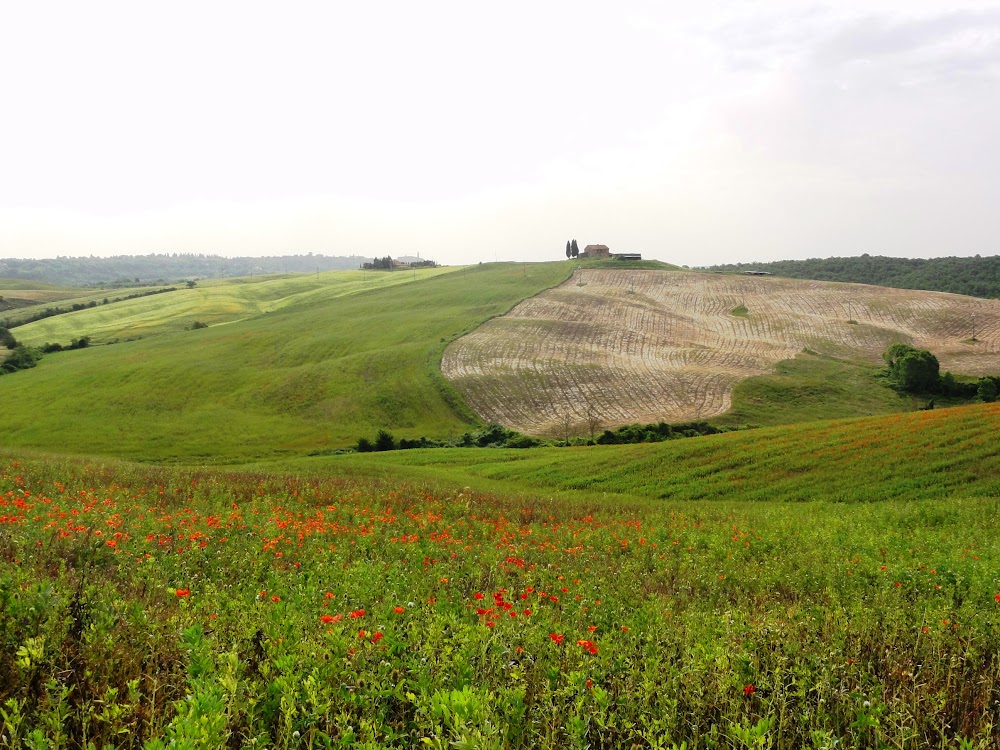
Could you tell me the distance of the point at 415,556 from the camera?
39.9 ft

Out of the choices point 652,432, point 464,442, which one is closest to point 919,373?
point 652,432

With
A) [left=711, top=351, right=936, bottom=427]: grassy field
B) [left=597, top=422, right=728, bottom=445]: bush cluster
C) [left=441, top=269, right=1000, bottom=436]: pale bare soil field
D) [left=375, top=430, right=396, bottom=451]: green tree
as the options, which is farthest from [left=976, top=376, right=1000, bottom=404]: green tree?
[left=375, top=430, right=396, bottom=451]: green tree

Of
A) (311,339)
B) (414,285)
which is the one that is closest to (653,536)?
(311,339)

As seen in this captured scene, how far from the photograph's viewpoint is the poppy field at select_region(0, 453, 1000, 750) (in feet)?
16.0

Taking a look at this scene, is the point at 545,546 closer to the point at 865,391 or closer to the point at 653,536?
the point at 653,536

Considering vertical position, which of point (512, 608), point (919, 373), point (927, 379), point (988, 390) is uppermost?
point (512, 608)

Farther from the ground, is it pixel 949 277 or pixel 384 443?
pixel 949 277

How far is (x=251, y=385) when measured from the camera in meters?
76.0

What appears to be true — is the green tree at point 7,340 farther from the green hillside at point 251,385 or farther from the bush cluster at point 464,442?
the bush cluster at point 464,442

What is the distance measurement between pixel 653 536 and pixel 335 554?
350 inches

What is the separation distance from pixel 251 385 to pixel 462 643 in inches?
2996

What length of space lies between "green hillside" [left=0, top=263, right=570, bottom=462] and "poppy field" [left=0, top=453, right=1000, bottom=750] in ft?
158

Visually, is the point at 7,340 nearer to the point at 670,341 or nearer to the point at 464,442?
the point at 464,442

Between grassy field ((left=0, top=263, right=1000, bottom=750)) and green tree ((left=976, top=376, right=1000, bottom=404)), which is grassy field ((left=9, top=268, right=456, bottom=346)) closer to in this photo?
grassy field ((left=0, top=263, right=1000, bottom=750))
